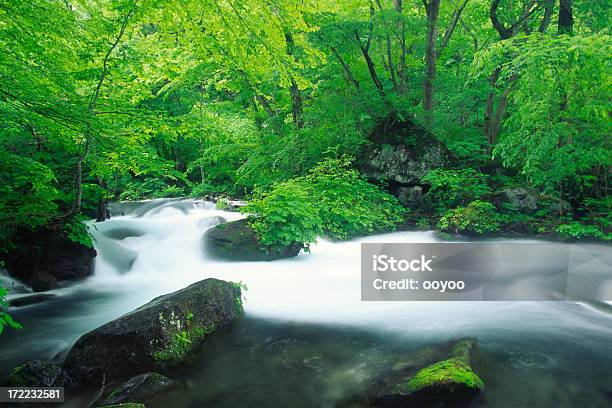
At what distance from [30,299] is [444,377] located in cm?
720

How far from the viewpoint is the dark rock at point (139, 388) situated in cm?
369

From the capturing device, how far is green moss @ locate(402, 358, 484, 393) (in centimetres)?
364

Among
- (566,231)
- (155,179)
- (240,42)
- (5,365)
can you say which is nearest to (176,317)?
(5,365)

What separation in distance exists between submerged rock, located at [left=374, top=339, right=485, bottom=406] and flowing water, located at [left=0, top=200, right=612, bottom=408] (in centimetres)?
19


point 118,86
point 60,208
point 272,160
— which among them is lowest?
point 60,208

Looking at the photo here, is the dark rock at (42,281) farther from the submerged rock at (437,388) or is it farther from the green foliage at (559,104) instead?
the green foliage at (559,104)

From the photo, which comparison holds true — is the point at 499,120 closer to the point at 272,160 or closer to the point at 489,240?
the point at 489,240

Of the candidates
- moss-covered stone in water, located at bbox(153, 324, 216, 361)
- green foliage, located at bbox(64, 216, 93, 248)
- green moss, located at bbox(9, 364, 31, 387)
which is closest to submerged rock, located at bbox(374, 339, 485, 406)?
moss-covered stone in water, located at bbox(153, 324, 216, 361)

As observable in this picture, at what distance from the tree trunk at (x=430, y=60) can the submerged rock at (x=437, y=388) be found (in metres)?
10.8

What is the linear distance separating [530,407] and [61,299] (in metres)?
7.60

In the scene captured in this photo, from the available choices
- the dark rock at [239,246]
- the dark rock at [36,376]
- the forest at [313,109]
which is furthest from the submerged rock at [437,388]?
the dark rock at [239,246]

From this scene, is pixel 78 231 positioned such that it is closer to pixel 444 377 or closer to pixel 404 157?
pixel 444 377

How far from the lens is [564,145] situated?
31.6ft

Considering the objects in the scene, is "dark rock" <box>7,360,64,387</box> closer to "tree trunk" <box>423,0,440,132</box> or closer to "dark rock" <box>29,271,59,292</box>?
"dark rock" <box>29,271,59,292</box>
